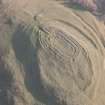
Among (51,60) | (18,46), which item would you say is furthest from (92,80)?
(18,46)

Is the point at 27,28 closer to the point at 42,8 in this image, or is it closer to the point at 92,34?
the point at 42,8

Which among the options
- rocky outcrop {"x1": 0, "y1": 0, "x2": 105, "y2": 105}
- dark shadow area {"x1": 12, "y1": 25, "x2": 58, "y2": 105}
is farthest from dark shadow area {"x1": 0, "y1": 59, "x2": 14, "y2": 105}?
dark shadow area {"x1": 12, "y1": 25, "x2": 58, "y2": 105}

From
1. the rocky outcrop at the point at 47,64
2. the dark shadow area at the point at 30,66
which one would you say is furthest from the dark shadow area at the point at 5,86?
the dark shadow area at the point at 30,66

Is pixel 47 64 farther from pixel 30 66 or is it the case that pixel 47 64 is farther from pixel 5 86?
pixel 5 86

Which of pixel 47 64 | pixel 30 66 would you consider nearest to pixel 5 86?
pixel 30 66

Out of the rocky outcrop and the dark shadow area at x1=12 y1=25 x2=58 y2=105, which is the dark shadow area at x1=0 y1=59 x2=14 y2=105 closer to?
the rocky outcrop

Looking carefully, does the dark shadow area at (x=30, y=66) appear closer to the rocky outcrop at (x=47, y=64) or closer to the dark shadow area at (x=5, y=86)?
the rocky outcrop at (x=47, y=64)
